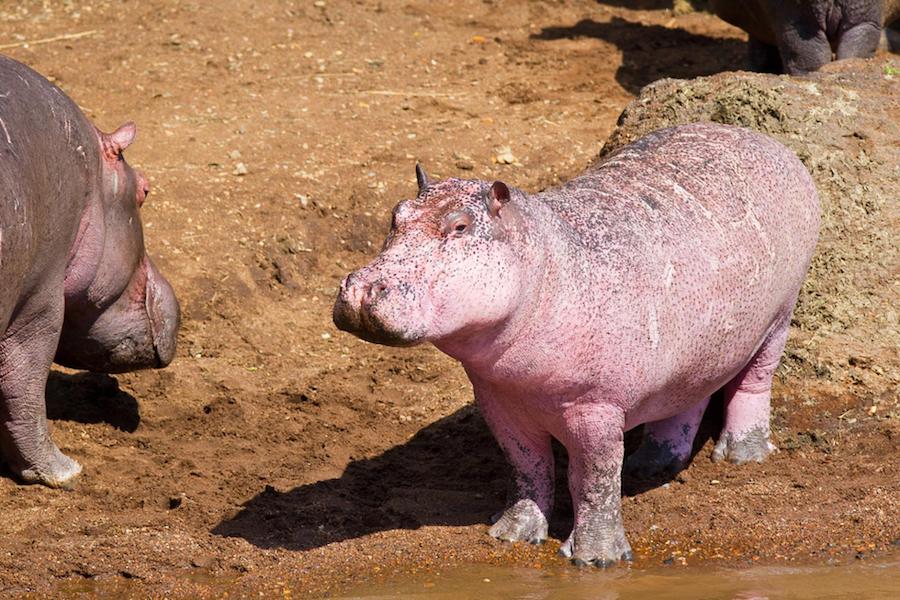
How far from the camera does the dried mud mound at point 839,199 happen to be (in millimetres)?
6504

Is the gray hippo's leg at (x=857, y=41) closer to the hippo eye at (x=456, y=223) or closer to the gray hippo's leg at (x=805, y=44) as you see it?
the gray hippo's leg at (x=805, y=44)

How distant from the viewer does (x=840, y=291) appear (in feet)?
21.6

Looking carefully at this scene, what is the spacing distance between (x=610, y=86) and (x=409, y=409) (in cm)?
490

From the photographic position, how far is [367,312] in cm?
450

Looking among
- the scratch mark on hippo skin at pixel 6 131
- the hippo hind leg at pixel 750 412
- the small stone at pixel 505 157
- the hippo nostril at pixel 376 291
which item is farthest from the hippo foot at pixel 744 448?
the small stone at pixel 505 157

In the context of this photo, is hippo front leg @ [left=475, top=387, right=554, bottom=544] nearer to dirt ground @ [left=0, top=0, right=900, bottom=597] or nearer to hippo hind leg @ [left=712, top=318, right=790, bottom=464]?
dirt ground @ [left=0, top=0, right=900, bottom=597]

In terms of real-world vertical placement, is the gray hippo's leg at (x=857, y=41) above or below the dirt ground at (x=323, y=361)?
above

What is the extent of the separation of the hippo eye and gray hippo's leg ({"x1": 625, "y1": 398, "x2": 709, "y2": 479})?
1.80 metres

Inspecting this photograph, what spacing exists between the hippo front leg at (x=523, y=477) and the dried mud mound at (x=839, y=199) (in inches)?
57.8

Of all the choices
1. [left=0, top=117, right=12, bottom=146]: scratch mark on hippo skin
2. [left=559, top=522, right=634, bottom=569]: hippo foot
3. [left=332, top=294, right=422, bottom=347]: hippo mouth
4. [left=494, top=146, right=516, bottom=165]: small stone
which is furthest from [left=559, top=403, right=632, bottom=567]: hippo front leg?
[left=494, top=146, right=516, bottom=165]: small stone

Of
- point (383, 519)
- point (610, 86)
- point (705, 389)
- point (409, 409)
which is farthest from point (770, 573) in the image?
point (610, 86)

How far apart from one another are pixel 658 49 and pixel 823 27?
8.06 feet

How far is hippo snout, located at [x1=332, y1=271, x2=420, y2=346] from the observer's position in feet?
14.8

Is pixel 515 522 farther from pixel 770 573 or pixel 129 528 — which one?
pixel 129 528
